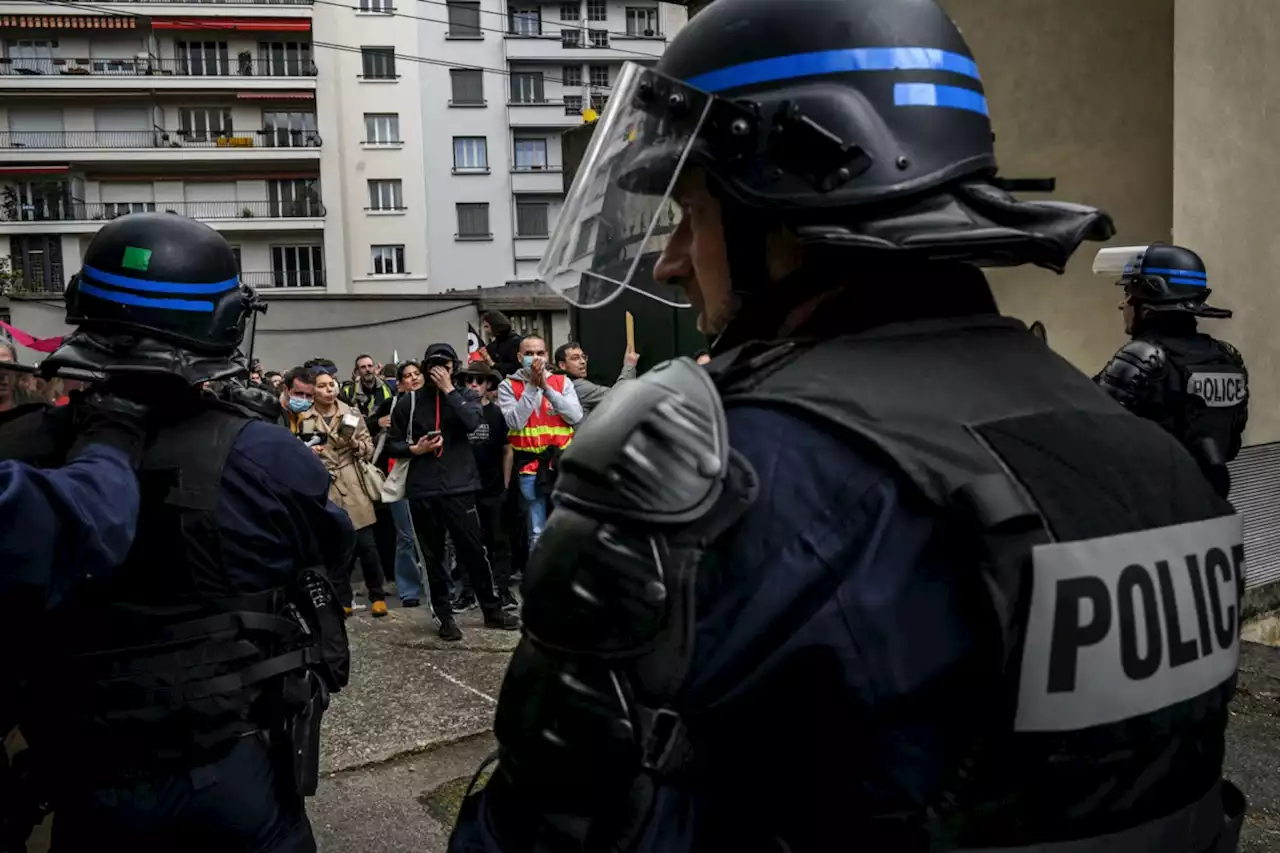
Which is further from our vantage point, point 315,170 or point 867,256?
point 315,170

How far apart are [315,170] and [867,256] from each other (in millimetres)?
40290

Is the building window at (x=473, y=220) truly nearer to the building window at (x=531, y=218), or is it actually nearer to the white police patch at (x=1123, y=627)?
the building window at (x=531, y=218)

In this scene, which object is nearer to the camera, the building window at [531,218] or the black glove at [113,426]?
the black glove at [113,426]

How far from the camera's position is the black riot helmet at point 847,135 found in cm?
115

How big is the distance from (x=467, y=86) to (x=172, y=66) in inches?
444

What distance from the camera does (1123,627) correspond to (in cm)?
105

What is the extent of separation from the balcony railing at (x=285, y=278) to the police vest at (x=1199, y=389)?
3739cm

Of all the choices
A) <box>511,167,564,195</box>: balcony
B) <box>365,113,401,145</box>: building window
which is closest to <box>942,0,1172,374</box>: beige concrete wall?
<box>511,167,564,195</box>: balcony

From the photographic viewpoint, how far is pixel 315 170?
38.2 metres

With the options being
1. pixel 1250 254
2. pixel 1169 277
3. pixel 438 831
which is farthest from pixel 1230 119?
pixel 438 831

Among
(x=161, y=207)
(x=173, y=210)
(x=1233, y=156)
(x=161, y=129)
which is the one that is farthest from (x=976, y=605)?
(x=161, y=129)

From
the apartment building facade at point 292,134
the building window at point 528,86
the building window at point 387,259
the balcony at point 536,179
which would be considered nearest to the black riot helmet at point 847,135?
the apartment building facade at point 292,134

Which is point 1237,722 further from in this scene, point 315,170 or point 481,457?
point 315,170

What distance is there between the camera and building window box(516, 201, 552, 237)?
41.7 m
